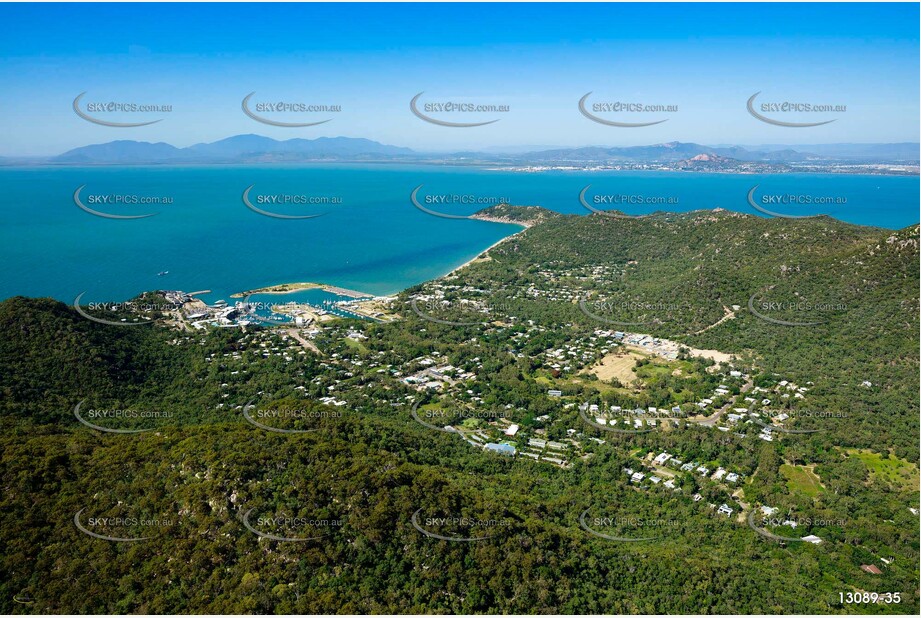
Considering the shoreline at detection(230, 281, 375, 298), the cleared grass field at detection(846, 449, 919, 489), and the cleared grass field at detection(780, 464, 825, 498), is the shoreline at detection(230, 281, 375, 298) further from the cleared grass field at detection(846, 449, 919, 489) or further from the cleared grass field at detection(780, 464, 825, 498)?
the cleared grass field at detection(846, 449, 919, 489)

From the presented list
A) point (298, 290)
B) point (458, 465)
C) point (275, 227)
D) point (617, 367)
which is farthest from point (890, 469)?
point (275, 227)

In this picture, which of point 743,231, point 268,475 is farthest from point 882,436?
point 743,231

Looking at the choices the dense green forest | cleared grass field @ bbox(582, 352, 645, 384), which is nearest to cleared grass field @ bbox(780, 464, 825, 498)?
the dense green forest

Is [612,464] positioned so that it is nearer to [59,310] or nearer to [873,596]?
[873,596]

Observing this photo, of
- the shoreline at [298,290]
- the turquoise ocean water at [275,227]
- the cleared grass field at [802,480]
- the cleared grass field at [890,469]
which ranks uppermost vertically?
the turquoise ocean water at [275,227]

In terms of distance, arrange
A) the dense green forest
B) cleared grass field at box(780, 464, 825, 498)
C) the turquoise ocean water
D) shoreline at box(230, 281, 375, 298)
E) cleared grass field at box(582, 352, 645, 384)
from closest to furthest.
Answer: the dense green forest
cleared grass field at box(780, 464, 825, 498)
cleared grass field at box(582, 352, 645, 384)
shoreline at box(230, 281, 375, 298)
the turquoise ocean water

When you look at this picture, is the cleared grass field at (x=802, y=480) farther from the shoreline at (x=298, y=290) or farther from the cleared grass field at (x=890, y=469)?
the shoreline at (x=298, y=290)

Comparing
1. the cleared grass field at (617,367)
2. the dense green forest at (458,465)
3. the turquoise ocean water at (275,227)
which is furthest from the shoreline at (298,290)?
the cleared grass field at (617,367)
